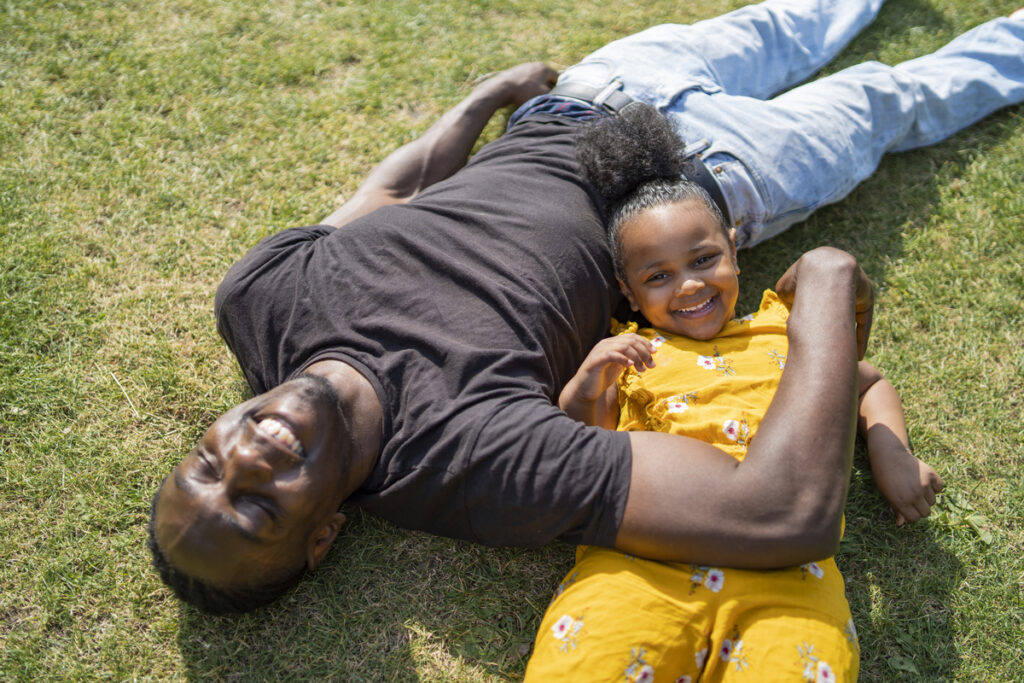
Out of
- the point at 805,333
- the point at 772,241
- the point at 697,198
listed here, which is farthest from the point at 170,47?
the point at 805,333

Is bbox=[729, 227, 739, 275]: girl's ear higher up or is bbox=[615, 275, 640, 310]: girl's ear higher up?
bbox=[729, 227, 739, 275]: girl's ear

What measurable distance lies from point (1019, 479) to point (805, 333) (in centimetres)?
150

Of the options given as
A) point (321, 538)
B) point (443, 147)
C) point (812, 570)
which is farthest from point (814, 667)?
point (443, 147)

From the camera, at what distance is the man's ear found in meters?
2.68

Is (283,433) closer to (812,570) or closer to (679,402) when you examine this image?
(679,402)

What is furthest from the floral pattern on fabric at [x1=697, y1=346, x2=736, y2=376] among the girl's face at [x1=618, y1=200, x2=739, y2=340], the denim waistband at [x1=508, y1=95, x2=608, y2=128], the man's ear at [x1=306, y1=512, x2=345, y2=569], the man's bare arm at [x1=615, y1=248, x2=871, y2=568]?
the man's ear at [x1=306, y1=512, x2=345, y2=569]

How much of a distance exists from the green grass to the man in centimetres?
49

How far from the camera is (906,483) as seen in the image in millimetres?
3121

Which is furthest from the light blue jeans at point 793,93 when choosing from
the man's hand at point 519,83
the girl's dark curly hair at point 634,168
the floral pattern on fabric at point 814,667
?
the floral pattern on fabric at point 814,667

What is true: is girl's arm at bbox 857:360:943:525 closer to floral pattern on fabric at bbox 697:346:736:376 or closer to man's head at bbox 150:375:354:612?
floral pattern on fabric at bbox 697:346:736:376

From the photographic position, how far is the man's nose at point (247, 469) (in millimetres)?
2422

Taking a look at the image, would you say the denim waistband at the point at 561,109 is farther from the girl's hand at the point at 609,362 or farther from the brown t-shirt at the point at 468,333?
the girl's hand at the point at 609,362

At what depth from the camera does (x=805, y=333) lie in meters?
2.68

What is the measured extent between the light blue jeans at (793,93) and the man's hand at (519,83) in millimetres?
425
